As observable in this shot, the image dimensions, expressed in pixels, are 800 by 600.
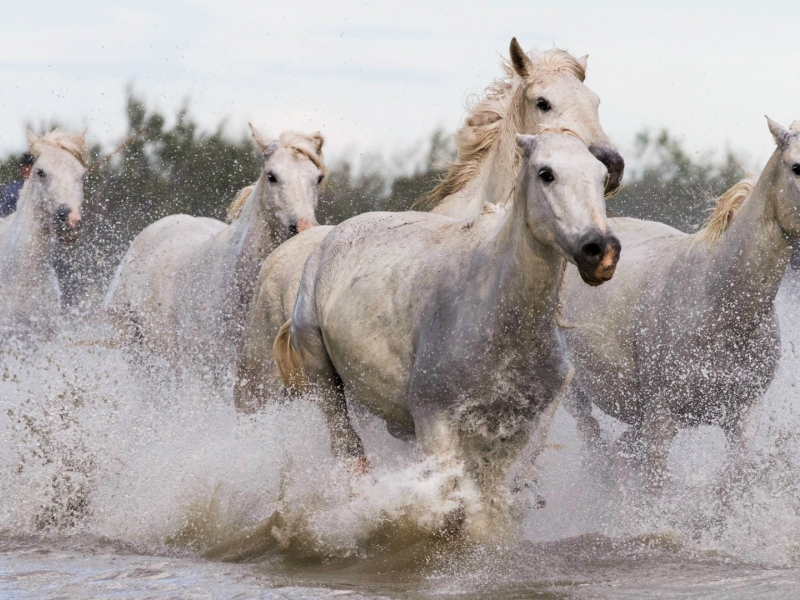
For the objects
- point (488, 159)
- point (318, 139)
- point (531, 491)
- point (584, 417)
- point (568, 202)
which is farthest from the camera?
point (318, 139)

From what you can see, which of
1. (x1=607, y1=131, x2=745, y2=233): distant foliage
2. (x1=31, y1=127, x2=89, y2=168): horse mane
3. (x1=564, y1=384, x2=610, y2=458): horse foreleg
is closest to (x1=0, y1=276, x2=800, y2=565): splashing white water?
(x1=564, y1=384, x2=610, y2=458): horse foreleg

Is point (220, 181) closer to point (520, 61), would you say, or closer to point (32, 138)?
point (32, 138)

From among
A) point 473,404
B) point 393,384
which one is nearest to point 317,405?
point 393,384

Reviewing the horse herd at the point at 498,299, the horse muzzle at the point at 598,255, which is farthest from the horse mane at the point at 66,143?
the horse muzzle at the point at 598,255

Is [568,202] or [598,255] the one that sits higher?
[568,202]

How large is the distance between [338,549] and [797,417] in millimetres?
2402

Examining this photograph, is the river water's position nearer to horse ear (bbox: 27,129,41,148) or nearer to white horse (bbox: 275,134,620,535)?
white horse (bbox: 275,134,620,535)

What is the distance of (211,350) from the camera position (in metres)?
7.82

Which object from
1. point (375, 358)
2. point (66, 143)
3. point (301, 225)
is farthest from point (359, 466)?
point (66, 143)

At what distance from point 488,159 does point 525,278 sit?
2191 mm

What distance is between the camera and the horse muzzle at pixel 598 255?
4.14m

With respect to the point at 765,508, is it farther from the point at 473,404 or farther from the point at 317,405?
the point at 317,405

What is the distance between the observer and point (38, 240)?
9.20 metres

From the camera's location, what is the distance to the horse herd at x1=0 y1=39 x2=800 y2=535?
4.72 metres
